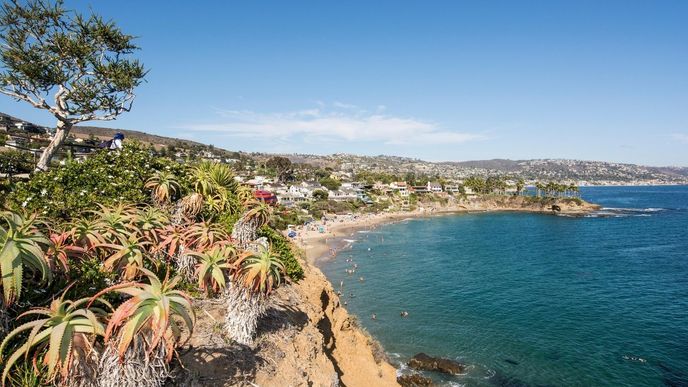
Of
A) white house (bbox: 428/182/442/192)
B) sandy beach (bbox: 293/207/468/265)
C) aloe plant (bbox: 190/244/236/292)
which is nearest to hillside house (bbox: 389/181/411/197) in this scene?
white house (bbox: 428/182/442/192)

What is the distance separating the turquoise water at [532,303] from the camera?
86.5 feet

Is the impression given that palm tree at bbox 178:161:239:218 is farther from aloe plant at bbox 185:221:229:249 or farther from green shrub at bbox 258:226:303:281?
aloe plant at bbox 185:221:229:249

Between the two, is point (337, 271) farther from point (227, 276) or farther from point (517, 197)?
point (517, 197)

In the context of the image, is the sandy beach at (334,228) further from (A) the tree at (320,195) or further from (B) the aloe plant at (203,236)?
(B) the aloe plant at (203,236)

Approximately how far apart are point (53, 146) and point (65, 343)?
1302 centimetres

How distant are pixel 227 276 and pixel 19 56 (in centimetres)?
1339

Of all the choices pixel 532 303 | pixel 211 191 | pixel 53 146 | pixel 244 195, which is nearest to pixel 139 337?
pixel 211 191

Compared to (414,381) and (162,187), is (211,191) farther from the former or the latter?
(414,381)

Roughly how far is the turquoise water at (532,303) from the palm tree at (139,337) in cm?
2344

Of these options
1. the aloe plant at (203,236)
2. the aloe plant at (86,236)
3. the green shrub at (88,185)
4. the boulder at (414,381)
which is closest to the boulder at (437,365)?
the boulder at (414,381)

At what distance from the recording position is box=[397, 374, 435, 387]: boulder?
23531 mm

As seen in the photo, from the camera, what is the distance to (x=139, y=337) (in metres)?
4.91

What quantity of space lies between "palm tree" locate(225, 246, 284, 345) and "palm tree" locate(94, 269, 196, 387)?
8.50 ft

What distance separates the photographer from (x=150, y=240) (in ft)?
29.2
